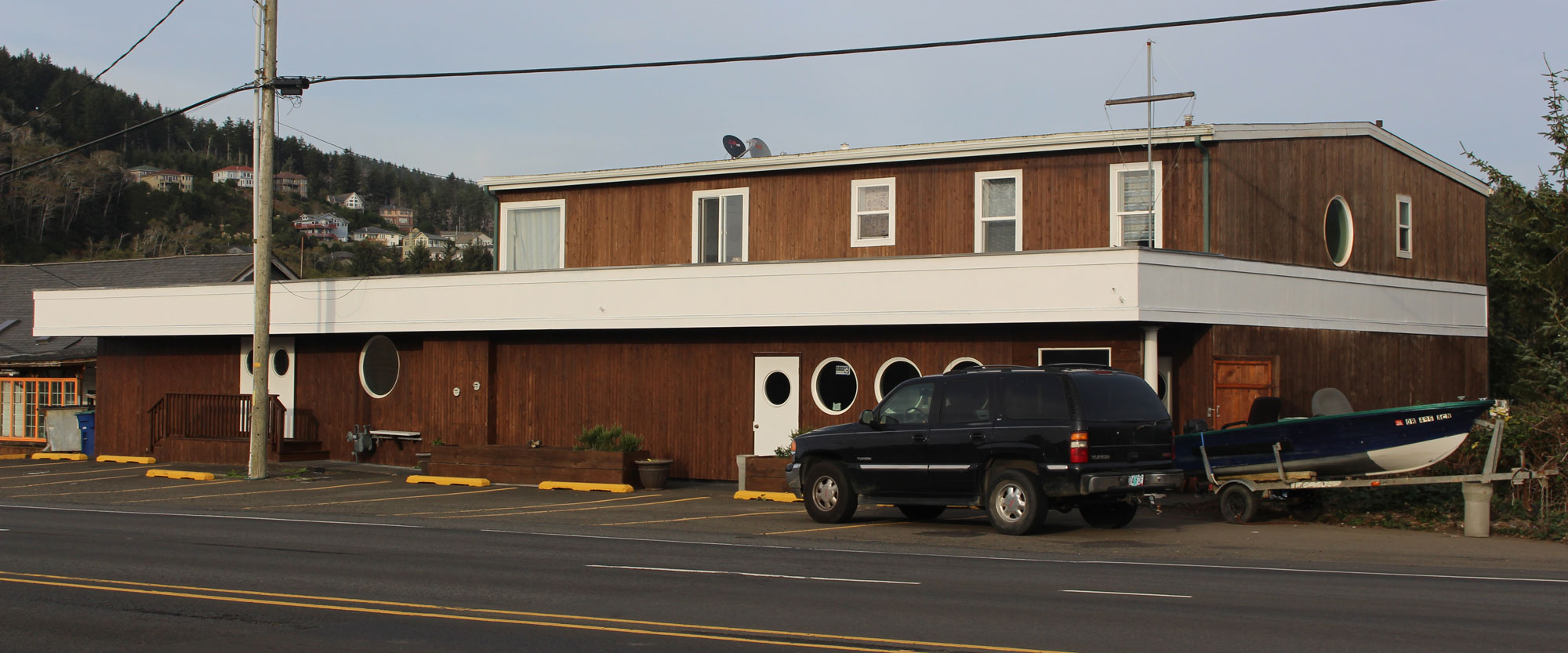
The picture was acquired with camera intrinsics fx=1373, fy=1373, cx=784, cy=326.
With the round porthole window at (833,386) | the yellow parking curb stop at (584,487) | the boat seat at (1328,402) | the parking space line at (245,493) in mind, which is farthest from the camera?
the round porthole window at (833,386)

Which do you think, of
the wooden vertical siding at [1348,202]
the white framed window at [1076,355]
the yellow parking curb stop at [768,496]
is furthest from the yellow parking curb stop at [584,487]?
the wooden vertical siding at [1348,202]

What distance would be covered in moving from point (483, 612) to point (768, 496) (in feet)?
38.1

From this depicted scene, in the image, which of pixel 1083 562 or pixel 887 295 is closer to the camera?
pixel 1083 562

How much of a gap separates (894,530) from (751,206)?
33.9 feet

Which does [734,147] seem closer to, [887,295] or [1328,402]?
[887,295]

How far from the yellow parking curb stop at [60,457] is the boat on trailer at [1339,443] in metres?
24.4

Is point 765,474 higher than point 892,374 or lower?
lower

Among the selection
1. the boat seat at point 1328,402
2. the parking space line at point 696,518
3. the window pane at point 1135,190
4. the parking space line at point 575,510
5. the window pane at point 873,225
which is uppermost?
the window pane at point 1135,190

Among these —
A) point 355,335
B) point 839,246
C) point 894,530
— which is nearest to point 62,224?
point 355,335

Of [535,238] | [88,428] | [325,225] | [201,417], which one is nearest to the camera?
[535,238]

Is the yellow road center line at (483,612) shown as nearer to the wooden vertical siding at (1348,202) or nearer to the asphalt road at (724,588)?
the asphalt road at (724,588)

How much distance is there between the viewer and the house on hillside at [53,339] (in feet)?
111

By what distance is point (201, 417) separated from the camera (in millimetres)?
29250

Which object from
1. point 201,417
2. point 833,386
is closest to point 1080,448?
point 833,386
